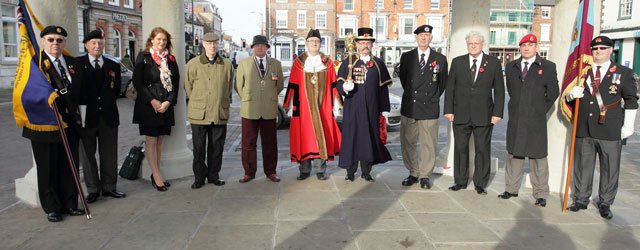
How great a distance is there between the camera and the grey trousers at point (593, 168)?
4898mm

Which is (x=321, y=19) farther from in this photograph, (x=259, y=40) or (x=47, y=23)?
(x=47, y=23)

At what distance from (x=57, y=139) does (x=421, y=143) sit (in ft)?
12.9

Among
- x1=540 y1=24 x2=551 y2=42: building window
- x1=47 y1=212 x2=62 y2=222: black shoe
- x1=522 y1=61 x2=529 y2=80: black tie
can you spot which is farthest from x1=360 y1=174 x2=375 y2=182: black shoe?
x1=540 y1=24 x2=551 y2=42: building window

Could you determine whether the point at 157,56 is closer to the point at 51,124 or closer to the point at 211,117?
the point at 211,117

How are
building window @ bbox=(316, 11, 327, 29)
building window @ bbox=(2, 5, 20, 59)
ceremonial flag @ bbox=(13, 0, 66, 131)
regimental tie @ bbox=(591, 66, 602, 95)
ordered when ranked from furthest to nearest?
building window @ bbox=(316, 11, 327, 29) → building window @ bbox=(2, 5, 20, 59) → regimental tie @ bbox=(591, 66, 602, 95) → ceremonial flag @ bbox=(13, 0, 66, 131)

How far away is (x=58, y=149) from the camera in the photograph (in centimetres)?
480

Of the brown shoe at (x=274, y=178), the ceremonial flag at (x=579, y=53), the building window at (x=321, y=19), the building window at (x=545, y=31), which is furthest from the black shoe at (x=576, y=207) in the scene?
the building window at (x=545, y=31)

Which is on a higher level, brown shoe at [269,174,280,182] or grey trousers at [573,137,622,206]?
grey trousers at [573,137,622,206]

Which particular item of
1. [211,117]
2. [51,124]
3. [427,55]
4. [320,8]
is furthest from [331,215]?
[320,8]

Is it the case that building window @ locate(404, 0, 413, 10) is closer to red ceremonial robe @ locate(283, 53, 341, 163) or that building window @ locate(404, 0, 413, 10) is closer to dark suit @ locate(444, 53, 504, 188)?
red ceremonial robe @ locate(283, 53, 341, 163)

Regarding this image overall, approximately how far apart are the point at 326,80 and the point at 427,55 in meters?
1.26

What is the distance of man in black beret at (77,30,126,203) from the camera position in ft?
17.2

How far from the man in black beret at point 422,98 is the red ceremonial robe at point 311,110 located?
91 cm

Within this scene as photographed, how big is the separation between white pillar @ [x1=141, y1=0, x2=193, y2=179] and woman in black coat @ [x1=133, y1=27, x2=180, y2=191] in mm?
554
